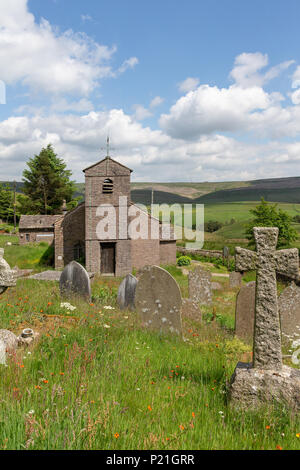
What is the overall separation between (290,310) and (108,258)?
17751 mm

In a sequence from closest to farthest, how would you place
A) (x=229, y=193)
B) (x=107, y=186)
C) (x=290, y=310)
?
(x=290, y=310)
(x=107, y=186)
(x=229, y=193)

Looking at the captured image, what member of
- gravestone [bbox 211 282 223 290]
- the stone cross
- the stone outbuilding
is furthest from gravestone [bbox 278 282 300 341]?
the stone outbuilding

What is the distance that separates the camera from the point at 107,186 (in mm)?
24609

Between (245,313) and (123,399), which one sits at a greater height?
(123,399)

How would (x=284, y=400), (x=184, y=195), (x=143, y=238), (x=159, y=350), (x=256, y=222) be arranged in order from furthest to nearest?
(x=184, y=195) < (x=256, y=222) < (x=143, y=238) < (x=159, y=350) < (x=284, y=400)

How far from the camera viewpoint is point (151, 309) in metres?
7.25

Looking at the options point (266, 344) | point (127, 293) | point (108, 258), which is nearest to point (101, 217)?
point (108, 258)

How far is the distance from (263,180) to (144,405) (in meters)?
205

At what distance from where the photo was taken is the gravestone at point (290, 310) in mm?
8219

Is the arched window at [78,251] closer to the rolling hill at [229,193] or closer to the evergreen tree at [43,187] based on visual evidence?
the evergreen tree at [43,187]

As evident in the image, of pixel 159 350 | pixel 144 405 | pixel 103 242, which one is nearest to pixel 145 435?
pixel 144 405

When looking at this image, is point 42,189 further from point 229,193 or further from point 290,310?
point 229,193

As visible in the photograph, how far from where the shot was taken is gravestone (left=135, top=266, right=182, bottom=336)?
23.3ft

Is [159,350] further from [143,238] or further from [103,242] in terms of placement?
[143,238]
